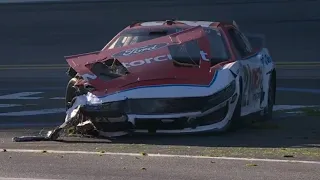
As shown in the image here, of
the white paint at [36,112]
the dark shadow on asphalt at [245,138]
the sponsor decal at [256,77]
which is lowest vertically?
the white paint at [36,112]

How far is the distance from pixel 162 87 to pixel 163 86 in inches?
0.7

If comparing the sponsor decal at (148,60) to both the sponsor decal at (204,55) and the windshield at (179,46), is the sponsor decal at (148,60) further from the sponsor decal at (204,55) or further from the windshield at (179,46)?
the windshield at (179,46)

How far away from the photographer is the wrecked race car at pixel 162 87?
11.6m

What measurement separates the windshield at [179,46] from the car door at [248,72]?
238 millimetres

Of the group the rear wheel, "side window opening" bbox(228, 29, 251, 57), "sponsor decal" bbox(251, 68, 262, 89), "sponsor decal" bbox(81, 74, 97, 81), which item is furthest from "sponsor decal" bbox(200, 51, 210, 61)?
the rear wheel

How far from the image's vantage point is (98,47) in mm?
29094

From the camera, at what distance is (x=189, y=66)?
471 inches

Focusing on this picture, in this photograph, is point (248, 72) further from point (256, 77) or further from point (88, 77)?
point (88, 77)

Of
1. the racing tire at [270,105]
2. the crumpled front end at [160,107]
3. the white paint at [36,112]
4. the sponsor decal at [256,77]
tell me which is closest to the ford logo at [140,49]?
the crumpled front end at [160,107]

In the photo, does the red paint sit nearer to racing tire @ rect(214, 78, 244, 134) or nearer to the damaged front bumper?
the damaged front bumper

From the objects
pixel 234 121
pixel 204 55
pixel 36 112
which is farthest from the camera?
pixel 36 112

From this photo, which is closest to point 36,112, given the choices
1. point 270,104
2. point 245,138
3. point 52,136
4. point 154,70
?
point 52,136

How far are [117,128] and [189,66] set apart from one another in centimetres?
121

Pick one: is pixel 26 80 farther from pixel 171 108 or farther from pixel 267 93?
pixel 171 108
